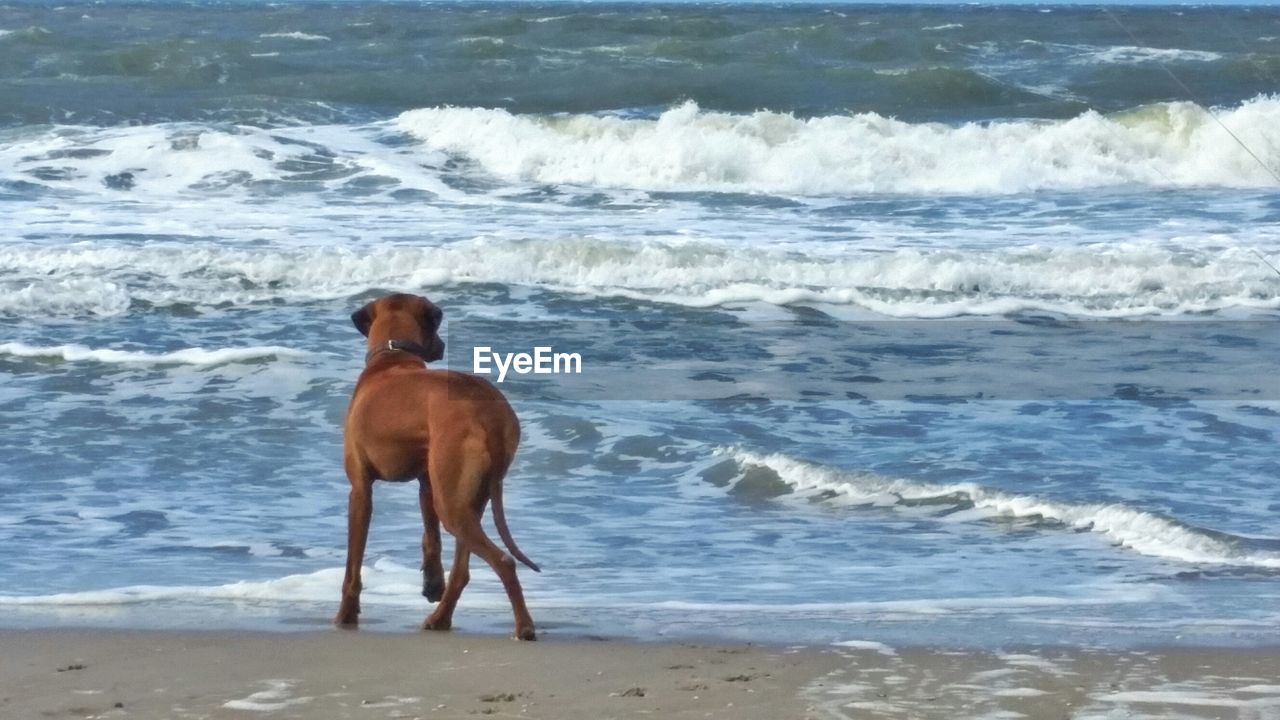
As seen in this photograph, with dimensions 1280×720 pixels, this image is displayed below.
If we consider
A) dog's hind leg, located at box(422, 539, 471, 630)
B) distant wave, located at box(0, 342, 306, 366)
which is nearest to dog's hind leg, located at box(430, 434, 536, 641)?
dog's hind leg, located at box(422, 539, 471, 630)

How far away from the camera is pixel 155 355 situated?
29.8 feet

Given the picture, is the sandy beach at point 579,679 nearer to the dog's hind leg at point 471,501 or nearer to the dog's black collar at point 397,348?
the dog's hind leg at point 471,501

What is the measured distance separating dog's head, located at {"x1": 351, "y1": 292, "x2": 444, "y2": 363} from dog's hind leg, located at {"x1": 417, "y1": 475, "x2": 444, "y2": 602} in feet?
1.49

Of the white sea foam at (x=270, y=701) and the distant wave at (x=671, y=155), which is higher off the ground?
the distant wave at (x=671, y=155)

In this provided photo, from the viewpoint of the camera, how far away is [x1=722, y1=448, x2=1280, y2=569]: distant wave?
5.56 meters

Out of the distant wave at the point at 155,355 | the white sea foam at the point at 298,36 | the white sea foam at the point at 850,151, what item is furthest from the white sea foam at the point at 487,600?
the white sea foam at the point at 298,36

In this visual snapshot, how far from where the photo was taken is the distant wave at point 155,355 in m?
8.83

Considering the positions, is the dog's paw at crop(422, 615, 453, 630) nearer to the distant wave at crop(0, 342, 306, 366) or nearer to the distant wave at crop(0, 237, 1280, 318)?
the distant wave at crop(0, 342, 306, 366)

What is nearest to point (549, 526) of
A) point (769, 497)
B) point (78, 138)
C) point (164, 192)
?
point (769, 497)

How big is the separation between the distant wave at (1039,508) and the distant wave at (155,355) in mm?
2938

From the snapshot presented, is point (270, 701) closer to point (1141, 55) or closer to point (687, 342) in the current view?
point (687, 342)

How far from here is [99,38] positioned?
30438 mm

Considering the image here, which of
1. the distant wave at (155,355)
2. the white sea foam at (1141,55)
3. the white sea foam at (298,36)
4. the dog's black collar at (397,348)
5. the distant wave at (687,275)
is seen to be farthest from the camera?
the white sea foam at (298,36)

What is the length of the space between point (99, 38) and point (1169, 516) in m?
27.5
